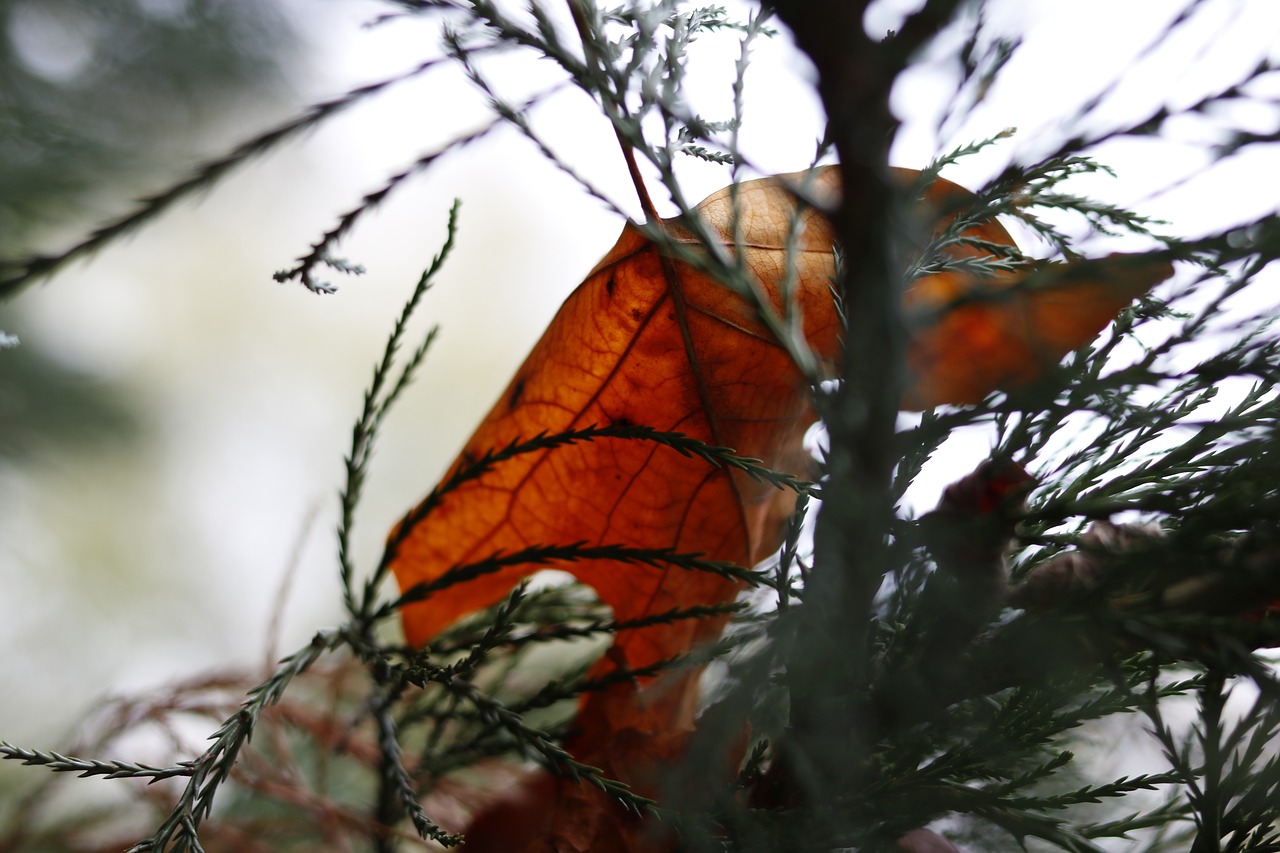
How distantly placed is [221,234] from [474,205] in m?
0.82

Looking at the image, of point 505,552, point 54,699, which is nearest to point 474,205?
point 54,699

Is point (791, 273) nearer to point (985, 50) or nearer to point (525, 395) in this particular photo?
point (985, 50)

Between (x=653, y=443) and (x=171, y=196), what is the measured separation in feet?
0.88

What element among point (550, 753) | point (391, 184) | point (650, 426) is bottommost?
point (550, 753)

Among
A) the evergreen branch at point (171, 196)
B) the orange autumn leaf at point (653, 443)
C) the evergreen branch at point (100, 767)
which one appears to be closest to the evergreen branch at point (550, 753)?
the orange autumn leaf at point (653, 443)

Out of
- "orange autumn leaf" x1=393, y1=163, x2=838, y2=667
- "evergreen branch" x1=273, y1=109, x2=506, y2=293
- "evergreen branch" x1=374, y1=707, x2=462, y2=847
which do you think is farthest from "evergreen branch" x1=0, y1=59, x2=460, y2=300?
"evergreen branch" x1=374, y1=707, x2=462, y2=847

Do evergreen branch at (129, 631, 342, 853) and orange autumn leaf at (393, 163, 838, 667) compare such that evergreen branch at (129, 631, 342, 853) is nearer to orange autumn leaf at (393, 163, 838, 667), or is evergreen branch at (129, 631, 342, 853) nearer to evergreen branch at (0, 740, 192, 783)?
evergreen branch at (0, 740, 192, 783)

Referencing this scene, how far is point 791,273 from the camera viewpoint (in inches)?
12.8

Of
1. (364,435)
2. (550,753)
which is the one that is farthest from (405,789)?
(364,435)

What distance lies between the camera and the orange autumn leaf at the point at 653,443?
0.43 metres

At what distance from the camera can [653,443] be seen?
485 mm

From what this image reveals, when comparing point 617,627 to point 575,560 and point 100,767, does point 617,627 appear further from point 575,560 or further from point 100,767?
point 100,767

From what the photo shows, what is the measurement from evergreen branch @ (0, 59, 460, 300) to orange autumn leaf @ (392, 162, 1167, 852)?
165 millimetres

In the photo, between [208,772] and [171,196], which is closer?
[171,196]
